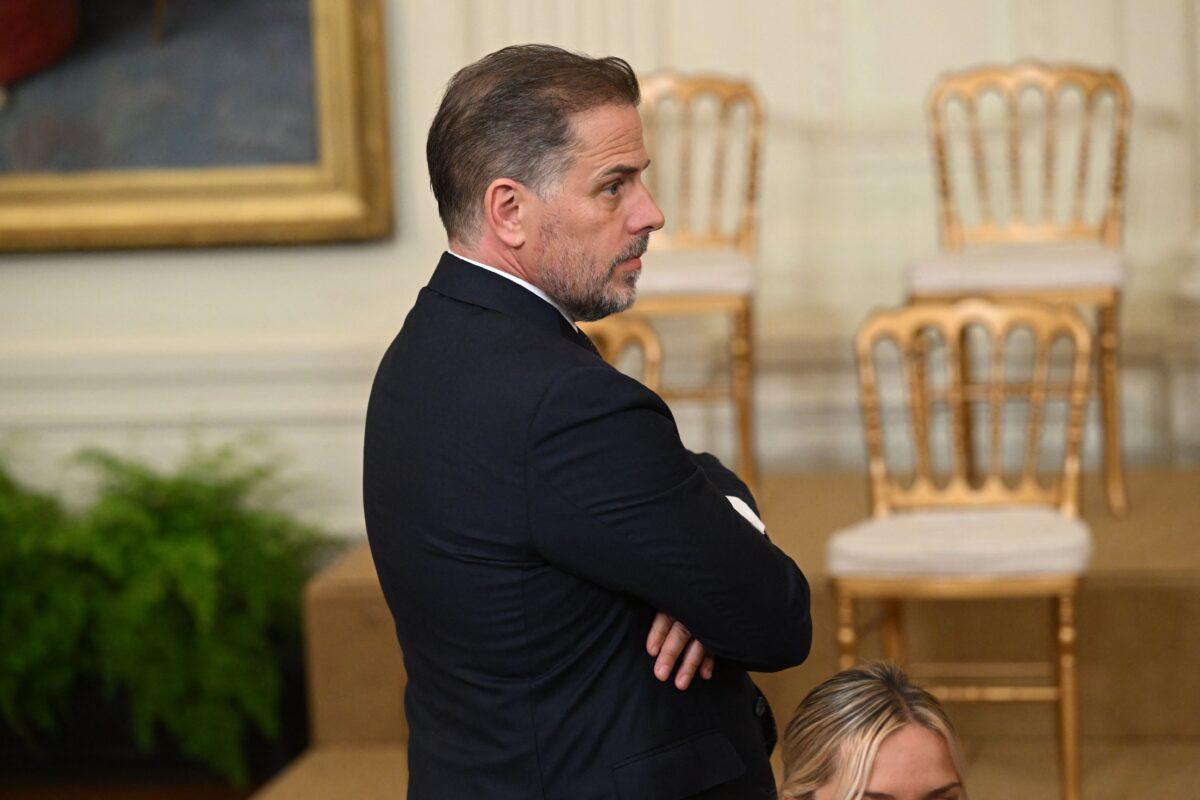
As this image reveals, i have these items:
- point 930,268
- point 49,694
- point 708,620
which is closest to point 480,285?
point 708,620

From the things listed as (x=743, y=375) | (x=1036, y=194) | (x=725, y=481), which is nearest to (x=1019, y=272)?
(x=743, y=375)

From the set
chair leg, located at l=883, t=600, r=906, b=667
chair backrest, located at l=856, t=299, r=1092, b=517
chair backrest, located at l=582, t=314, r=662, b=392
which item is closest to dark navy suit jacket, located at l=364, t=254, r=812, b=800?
chair leg, located at l=883, t=600, r=906, b=667

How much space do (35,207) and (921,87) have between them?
3.15 metres

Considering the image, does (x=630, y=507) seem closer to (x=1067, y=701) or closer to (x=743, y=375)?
(x=1067, y=701)

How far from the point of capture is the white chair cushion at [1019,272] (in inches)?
186

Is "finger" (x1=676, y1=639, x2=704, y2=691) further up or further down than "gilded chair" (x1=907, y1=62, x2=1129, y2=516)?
further down

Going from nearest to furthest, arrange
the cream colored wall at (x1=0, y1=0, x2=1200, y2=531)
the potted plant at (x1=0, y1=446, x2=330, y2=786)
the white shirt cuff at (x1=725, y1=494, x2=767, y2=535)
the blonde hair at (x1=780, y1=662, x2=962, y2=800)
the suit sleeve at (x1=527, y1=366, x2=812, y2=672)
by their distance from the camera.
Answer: the suit sleeve at (x1=527, y1=366, x2=812, y2=672) < the blonde hair at (x1=780, y1=662, x2=962, y2=800) < the white shirt cuff at (x1=725, y1=494, x2=767, y2=535) < the potted plant at (x1=0, y1=446, x2=330, y2=786) < the cream colored wall at (x1=0, y1=0, x2=1200, y2=531)

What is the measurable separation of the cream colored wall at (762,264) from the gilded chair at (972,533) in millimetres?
1064

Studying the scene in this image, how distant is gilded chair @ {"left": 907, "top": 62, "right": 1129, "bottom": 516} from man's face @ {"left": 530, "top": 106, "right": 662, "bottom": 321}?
2986mm

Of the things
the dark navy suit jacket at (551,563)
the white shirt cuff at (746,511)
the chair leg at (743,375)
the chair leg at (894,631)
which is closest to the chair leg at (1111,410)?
the chair leg at (743,375)

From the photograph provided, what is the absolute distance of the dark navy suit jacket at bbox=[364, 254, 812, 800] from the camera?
5.92 ft

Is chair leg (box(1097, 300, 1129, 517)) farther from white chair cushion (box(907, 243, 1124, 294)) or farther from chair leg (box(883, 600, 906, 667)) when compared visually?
chair leg (box(883, 600, 906, 667))

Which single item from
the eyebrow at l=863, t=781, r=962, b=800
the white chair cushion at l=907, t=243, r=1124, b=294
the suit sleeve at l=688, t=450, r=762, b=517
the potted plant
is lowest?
the potted plant

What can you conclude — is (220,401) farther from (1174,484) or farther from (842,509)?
(1174,484)
